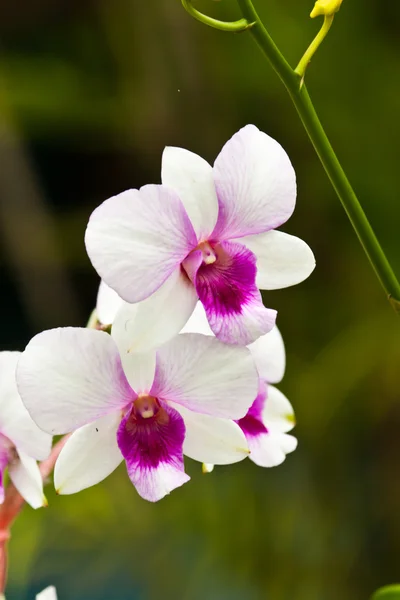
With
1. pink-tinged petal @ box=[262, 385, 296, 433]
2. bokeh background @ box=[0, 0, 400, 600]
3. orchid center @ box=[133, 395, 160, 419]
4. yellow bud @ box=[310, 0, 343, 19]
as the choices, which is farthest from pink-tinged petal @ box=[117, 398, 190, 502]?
bokeh background @ box=[0, 0, 400, 600]

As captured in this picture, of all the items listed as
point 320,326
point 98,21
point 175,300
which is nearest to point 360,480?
point 320,326

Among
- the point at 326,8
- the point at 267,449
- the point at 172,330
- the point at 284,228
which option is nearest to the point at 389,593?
the point at 267,449

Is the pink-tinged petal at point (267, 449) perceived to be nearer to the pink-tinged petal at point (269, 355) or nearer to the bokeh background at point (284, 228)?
the pink-tinged petal at point (269, 355)

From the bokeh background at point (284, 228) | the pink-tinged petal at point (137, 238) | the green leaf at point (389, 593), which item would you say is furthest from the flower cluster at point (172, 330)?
the bokeh background at point (284, 228)

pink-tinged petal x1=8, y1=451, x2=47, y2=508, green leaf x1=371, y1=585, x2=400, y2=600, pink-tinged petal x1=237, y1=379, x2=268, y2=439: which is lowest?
green leaf x1=371, y1=585, x2=400, y2=600

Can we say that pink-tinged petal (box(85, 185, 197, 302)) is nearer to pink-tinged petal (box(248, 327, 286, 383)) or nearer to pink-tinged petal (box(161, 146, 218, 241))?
pink-tinged petal (box(161, 146, 218, 241))

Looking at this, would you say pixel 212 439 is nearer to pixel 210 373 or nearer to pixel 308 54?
pixel 210 373
